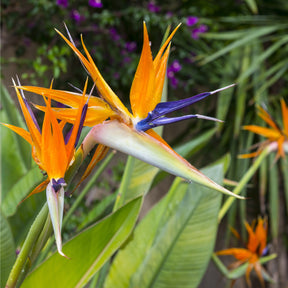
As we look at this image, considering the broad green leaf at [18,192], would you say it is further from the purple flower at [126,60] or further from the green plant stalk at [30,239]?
the purple flower at [126,60]

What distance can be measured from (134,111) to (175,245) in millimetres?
278

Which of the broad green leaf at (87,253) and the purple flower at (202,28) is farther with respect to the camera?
the purple flower at (202,28)

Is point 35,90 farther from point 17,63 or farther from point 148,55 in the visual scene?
point 17,63

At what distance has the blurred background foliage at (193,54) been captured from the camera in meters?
1.45

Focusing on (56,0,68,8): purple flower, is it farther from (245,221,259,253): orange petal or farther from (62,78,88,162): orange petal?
(62,78,88,162): orange petal

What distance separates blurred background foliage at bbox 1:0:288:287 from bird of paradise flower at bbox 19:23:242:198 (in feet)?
3.41

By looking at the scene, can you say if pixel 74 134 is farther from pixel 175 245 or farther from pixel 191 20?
pixel 191 20

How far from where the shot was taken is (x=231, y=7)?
1.71 metres

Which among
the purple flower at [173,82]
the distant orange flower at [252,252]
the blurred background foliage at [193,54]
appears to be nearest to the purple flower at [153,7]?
the blurred background foliage at [193,54]

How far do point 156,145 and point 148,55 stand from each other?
0.06 m

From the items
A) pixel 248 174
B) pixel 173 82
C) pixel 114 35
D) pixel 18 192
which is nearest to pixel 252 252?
pixel 248 174

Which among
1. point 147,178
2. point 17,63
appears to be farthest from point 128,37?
point 147,178

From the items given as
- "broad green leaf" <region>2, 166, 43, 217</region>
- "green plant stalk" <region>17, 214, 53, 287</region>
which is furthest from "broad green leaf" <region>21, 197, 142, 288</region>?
"broad green leaf" <region>2, 166, 43, 217</region>

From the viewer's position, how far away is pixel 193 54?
1.73m
